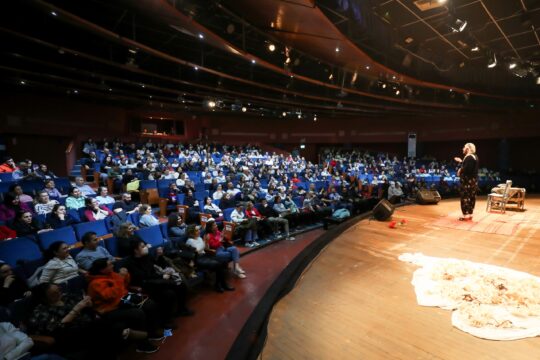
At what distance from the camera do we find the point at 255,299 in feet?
9.57

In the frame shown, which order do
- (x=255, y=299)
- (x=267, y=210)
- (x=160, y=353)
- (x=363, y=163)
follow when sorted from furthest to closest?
(x=363, y=163), (x=267, y=210), (x=255, y=299), (x=160, y=353)

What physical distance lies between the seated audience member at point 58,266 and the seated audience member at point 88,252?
0.31 feet

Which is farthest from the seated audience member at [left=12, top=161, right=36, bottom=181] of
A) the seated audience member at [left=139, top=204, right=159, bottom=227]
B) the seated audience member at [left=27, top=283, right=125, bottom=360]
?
the seated audience member at [left=27, top=283, right=125, bottom=360]

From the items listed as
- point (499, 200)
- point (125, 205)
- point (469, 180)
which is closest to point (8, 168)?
point (125, 205)

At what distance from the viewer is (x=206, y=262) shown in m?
3.05

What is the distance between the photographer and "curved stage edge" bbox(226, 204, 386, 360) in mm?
1864

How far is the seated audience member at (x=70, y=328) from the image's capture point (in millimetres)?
1738

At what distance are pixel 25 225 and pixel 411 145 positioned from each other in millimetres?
14317

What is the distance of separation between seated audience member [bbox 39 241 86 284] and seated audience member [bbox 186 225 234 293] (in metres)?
1.06

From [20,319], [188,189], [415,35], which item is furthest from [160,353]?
[415,35]

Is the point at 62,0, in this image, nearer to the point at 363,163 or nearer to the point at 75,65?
the point at 75,65

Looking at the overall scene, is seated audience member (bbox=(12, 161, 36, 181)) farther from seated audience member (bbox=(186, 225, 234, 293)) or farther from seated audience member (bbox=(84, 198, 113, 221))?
seated audience member (bbox=(186, 225, 234, 293))

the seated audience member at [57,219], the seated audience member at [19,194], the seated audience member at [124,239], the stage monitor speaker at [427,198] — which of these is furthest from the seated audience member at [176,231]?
the stage monitor speaker at [427,198]

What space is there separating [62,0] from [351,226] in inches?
221
